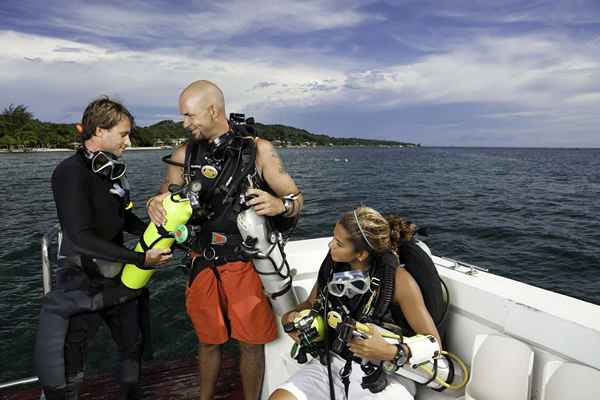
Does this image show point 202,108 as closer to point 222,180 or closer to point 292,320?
point 222,180

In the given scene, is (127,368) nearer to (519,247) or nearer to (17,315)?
(17,315)

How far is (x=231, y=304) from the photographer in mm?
2684

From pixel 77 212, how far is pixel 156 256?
1.69 feet

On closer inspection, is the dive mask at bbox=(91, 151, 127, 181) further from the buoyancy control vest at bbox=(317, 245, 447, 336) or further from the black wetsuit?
the buoyancy control vest at bbox=(317, 245, 447, 336)

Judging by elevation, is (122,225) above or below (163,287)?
above

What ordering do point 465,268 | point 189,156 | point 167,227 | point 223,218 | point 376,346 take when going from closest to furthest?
point 376,346 → point 167,227 → point 223,218 → point 189,156 → point 465,268

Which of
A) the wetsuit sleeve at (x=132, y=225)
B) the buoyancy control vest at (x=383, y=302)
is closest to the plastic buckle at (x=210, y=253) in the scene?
the wetsuit sleeve at (x=132, y=225)

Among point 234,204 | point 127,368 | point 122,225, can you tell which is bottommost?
point 127,368

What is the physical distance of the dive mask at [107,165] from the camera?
7.78 ft

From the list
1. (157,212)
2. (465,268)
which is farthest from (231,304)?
(465,268)

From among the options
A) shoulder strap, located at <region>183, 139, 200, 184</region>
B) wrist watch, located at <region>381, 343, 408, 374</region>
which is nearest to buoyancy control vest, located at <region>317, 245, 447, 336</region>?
wrist watch, located at <region>381, 343, 408, 374</region>

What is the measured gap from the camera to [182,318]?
22.5 ft

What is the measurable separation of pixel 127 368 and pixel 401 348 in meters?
1.97

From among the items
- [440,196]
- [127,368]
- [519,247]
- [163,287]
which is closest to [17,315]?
[163,287]
